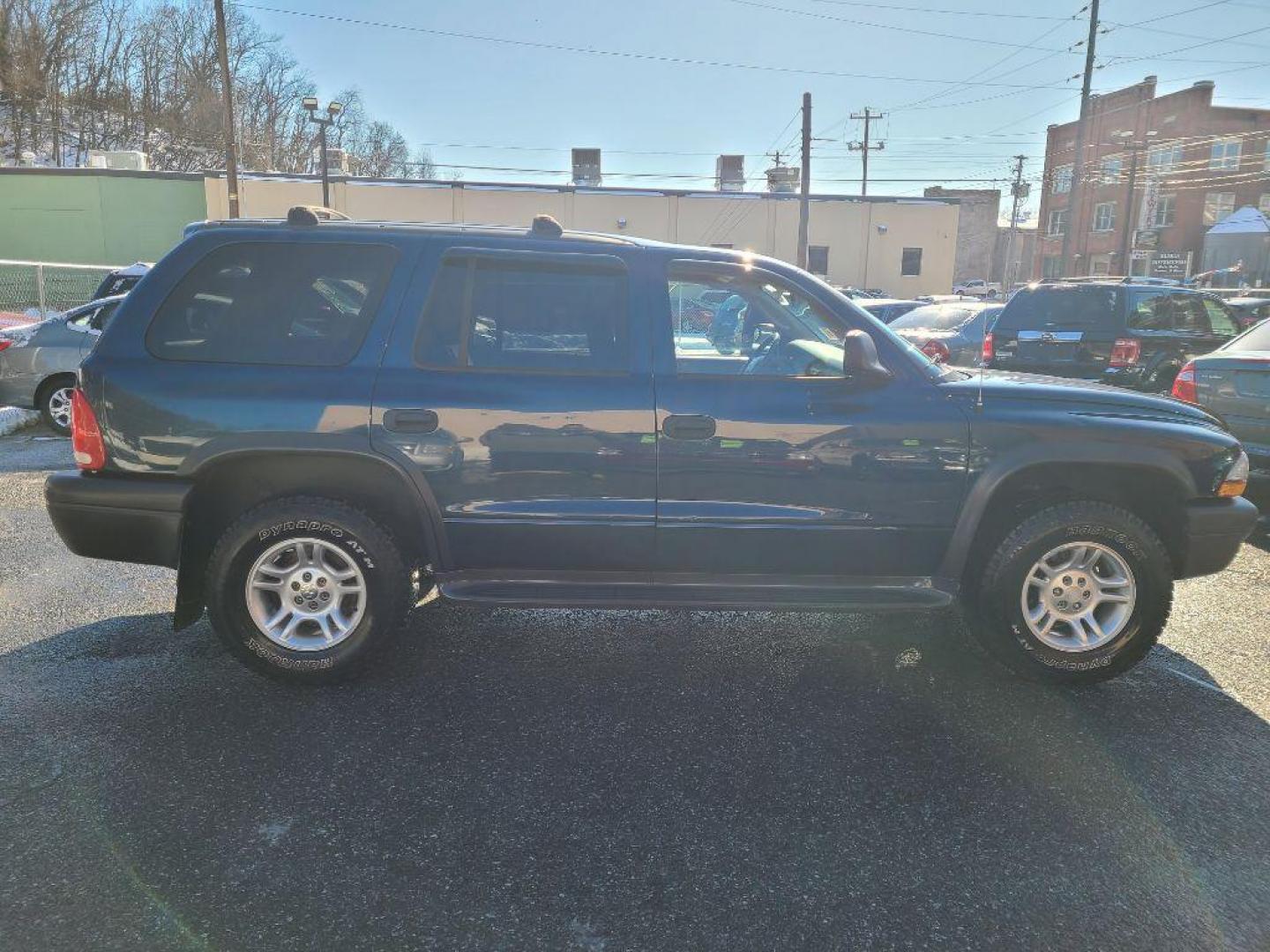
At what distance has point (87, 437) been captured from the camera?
3502 mm

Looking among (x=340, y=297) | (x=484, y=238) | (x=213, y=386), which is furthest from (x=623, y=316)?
(x=213, y=386)

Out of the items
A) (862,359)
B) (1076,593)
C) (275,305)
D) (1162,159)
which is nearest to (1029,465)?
(1076,593)

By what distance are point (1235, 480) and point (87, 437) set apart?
16.4 feet

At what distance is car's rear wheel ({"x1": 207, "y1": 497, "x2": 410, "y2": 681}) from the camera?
11.6 ft

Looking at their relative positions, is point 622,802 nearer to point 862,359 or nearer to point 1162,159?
point 862,359

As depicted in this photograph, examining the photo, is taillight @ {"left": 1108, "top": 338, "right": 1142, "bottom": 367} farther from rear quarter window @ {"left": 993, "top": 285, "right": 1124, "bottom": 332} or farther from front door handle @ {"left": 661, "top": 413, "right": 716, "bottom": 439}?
front door handle @ {"left": 661, "top": 413, "right": 716, "bottom": 439}

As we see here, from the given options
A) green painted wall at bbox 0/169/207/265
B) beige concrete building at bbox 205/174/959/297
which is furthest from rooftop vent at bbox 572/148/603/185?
green painted wall at bbox 0/169/207/265

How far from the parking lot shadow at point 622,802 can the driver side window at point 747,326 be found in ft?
4.63

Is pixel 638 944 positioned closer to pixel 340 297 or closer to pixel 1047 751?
pixel 1047 751

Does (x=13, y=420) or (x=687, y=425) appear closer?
(x=687, y=425)

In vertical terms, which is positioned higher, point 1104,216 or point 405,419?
point 1104,216

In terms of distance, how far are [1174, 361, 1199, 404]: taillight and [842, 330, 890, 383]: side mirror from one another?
4257mm

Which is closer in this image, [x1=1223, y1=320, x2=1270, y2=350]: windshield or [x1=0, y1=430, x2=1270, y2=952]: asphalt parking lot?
[x1=0, y1=430, x2=1270, y2=952]: asphalt parking lot

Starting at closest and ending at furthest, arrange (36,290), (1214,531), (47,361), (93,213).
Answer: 1. (1214,531)
2. (47,361)
3. (36,290)
4. (93,213)
